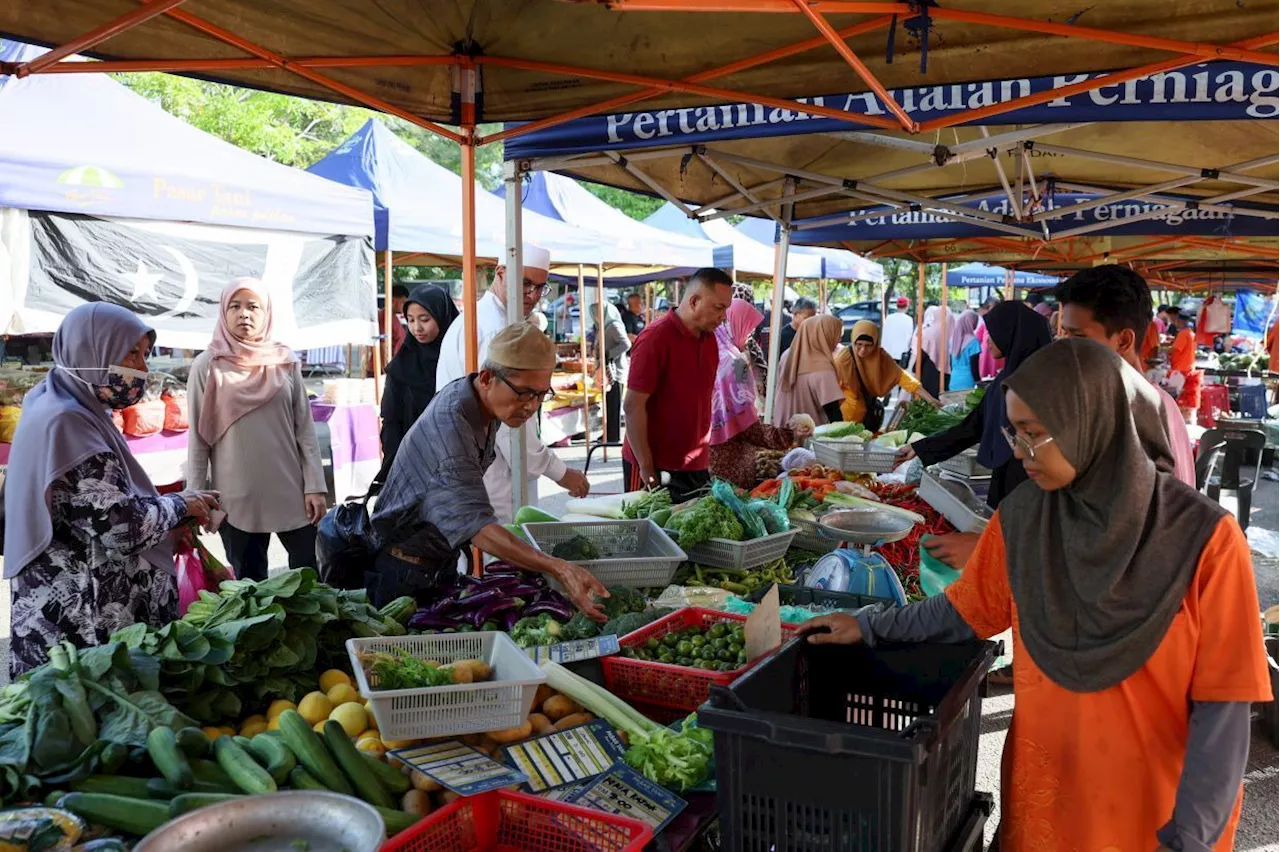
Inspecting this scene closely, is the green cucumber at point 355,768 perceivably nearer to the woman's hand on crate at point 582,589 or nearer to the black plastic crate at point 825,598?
the woman's hand on crate at point 582,589

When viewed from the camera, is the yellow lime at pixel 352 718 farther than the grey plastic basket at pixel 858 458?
No

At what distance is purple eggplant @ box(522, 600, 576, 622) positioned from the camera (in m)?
3.22

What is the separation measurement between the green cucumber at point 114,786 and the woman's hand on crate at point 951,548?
79.9 inches

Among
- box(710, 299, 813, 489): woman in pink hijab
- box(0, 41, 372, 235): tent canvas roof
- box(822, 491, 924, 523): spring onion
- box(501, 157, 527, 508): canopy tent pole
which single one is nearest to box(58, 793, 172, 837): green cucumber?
box(501, 157, 527, 508): canopy tent pole

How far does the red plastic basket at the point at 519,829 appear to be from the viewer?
1850 millimetres

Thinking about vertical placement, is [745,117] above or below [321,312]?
above

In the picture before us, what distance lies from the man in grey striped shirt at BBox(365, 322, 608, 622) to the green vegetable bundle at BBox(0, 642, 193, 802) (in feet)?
3.38

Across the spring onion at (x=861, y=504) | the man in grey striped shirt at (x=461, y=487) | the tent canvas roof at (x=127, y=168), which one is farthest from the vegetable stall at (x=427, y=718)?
the tent canvas roof at (x=127, y=168)

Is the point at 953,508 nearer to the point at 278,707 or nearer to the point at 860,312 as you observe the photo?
the point at 278,707

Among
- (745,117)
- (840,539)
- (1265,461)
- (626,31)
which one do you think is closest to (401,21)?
(626,31)

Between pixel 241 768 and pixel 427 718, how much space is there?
39 cm

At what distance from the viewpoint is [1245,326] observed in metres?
32.4

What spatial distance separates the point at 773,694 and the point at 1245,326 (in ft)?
119

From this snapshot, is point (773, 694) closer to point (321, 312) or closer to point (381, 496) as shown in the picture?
point (381, 496)
